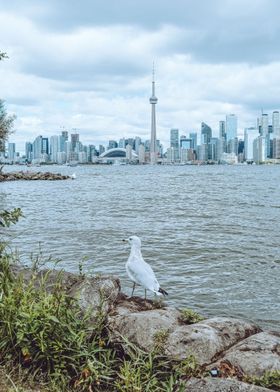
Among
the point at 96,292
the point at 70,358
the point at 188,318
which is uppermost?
the point at 96,292

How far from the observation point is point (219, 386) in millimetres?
→ 3773

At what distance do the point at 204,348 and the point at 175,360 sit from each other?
0.40 meters

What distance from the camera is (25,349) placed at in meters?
4.23

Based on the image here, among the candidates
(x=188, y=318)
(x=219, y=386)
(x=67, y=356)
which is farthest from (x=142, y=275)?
(x=219, y=386)

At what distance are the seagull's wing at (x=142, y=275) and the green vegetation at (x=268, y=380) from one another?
124 inches

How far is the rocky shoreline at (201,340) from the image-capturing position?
4.19m

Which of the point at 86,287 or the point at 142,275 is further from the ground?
the point at 86,287

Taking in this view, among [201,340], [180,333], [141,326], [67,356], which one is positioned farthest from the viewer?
[141,326]

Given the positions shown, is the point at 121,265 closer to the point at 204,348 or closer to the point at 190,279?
the point at 190,279

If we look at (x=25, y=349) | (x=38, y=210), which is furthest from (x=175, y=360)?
(x=38, y=210)

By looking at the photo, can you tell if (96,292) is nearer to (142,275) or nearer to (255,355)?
(142,275)

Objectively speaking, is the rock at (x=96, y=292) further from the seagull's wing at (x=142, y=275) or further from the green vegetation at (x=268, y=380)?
the green vegetation at (x=268, y=380)

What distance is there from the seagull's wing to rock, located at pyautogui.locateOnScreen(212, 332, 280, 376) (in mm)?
2401

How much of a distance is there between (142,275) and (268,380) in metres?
3.35
